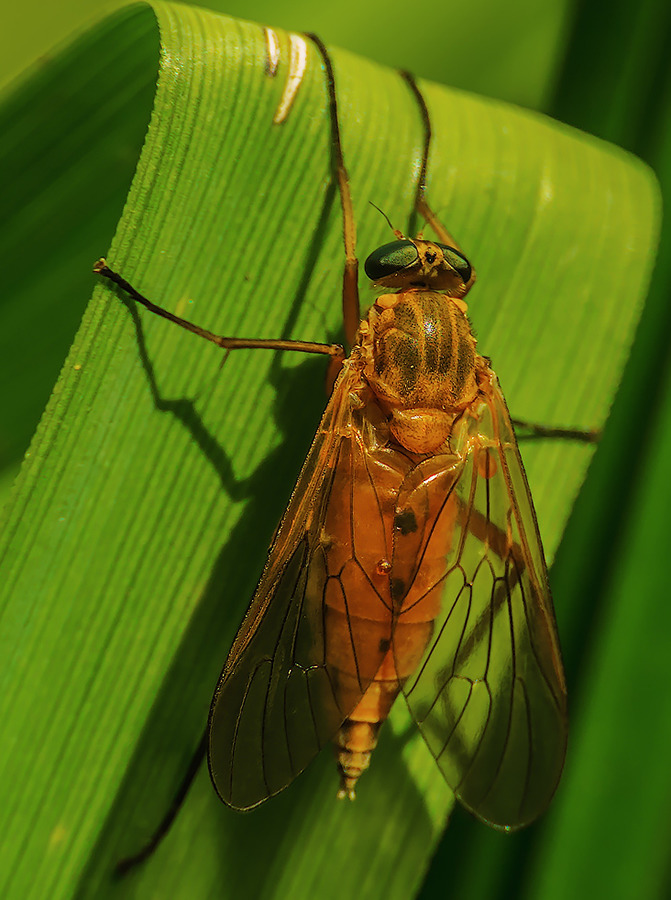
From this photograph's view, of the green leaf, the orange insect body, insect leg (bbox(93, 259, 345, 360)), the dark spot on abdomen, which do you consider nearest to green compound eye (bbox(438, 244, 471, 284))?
the orange insect body

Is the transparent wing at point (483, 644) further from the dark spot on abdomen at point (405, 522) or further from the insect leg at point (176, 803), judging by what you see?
the insect leg at point (176, 803)

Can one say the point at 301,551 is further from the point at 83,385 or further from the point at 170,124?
the point at 170,124

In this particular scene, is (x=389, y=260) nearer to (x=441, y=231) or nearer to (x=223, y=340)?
(x=441, y=231)

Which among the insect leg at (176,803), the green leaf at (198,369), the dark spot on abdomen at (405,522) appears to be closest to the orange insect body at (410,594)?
the dark spot on abdomen at (405,522)

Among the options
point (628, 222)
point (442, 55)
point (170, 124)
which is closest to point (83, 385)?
point (170, 124)

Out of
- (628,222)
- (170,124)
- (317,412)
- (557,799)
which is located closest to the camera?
(170,124)

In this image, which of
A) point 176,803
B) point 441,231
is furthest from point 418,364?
point 176,803
